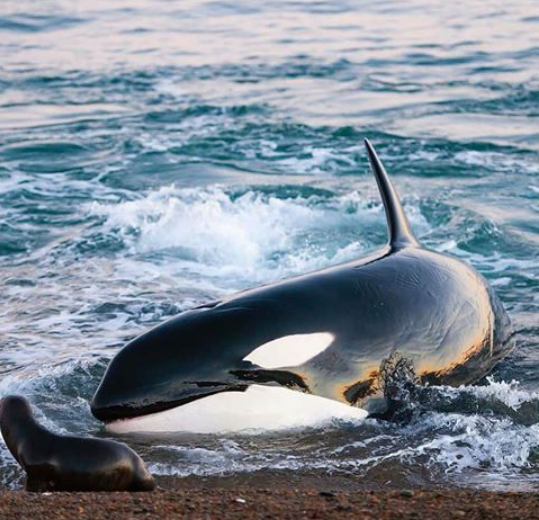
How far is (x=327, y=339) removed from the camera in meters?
8.02

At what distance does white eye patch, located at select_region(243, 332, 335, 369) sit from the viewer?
7719 mm

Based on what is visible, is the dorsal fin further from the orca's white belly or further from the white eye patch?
the orca's white belly

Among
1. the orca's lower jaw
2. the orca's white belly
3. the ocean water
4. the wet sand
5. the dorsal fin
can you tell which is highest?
the dorsal fin

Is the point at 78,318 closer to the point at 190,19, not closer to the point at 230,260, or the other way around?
the point at 230,260

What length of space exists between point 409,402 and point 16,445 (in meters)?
2.48

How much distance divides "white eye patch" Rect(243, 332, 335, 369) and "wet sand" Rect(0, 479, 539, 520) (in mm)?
1299

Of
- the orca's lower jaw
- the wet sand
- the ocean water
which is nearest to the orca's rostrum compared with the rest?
the orca's lower jaw

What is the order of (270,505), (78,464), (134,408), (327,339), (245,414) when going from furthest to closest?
(327,339)
(245,414)
(134,408)
(78,464)
(270,505)

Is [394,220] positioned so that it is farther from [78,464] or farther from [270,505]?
[270,505]

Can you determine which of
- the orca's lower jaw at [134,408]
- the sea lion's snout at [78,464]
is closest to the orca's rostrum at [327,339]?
the orca's lower jaw at [134,408]

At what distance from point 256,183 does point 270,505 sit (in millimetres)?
9625

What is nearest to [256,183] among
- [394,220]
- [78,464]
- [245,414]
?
[394,220]

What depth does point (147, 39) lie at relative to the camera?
24922 millimetres

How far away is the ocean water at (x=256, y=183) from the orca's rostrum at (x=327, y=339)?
0.28 meters
